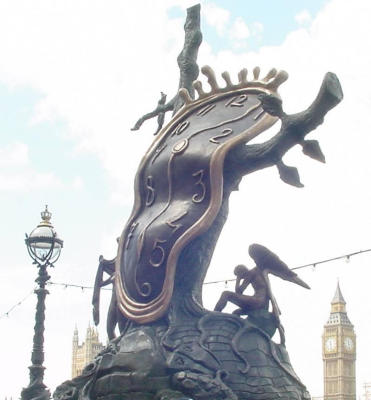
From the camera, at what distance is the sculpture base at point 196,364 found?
8922 millimetres

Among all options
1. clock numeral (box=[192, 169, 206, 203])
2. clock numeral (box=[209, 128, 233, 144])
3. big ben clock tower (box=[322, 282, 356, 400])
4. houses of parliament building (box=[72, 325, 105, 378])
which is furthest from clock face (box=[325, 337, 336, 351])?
clock numeral (box=[192, 169, 206, 203])

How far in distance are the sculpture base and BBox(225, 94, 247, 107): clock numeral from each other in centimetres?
258

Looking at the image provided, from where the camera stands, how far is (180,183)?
10164 millimetres

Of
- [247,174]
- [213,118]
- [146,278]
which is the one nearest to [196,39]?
[213,118]

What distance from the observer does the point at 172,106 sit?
11742mm

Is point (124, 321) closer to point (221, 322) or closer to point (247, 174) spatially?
point (221, 322)

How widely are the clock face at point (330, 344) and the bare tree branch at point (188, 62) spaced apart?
7098 centimetres

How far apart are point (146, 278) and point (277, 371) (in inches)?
69.9

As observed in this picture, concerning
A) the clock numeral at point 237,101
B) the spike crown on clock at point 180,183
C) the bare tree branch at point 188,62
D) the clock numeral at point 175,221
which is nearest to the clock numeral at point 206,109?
the spike crown on clock at point 180,183

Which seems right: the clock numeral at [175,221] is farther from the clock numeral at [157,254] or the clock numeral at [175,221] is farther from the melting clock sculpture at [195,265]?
the clock numeral at [157,254]

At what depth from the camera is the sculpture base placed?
351 inches

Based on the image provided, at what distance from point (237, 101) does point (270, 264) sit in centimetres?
203

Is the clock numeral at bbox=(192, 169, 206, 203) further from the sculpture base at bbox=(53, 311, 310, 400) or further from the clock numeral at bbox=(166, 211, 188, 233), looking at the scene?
the sculpture base at bbox=(53, 311, 310, 400)

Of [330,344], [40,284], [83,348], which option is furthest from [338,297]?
[40,284]
